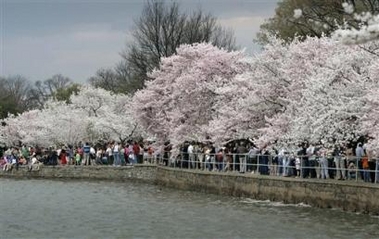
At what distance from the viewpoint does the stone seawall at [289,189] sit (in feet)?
73.5

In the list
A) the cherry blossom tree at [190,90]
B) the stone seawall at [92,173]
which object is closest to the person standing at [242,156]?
the cherry blossom tree at [190,90]

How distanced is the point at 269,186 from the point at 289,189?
136 centimetres

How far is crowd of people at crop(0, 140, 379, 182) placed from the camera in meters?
24.3

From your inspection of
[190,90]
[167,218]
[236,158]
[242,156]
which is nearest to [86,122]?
[190,90]

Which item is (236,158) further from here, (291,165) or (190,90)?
(190,90)

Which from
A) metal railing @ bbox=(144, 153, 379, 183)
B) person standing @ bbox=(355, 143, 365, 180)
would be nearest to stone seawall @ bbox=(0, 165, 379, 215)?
metal railing @ bbox=(144, 153, 379, 183)

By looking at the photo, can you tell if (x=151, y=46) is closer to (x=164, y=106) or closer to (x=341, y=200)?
(x=164, y=106)

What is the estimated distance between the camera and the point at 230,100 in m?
34.4

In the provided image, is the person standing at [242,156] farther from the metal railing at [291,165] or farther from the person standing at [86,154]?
the person standing at [86,154]

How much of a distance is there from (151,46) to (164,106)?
1296 centimetres

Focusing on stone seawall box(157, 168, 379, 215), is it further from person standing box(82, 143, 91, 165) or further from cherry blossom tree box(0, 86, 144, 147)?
cherry blossom tree box(0, 86, 144, 147)

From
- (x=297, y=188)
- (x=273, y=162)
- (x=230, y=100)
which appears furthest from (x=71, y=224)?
(x=230, y=100)

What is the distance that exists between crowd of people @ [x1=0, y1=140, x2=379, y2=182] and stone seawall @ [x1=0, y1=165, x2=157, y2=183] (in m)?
0.55

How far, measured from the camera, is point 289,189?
26109 millimetres
